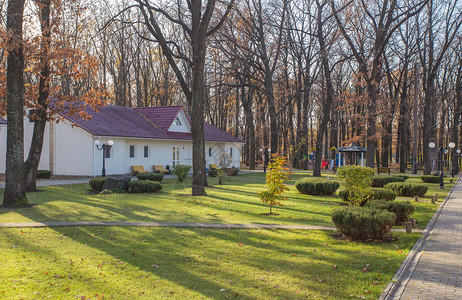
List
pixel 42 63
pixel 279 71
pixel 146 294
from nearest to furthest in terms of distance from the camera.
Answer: pixel 146 294 → pixel 42 63 → pixel 279 71

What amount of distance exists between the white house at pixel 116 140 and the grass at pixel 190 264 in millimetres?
14639

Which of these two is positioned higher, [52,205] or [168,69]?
[168,69]

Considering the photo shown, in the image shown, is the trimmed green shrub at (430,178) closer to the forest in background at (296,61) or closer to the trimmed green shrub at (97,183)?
the forest in background at (296,61)

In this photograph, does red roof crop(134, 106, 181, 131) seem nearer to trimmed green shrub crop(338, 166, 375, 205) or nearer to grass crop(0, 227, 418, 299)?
trimmed green shrub crop(338, 166, 375, 205)

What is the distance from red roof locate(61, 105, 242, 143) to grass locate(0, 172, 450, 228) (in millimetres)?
9114

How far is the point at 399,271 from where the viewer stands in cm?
627

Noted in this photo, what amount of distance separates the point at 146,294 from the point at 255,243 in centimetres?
332

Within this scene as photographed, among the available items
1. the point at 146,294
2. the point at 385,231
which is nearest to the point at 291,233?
the point at 385,231

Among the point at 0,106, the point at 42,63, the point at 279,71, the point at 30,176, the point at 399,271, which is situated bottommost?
the point at 399,271

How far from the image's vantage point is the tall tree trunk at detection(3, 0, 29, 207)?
471 inches

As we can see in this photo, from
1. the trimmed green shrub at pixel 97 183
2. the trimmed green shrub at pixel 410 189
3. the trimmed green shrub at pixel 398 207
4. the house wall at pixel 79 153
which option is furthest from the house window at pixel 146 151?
the trimmed green shrub at pixel 398 207

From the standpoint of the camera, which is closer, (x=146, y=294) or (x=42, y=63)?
(x=146, y=294)

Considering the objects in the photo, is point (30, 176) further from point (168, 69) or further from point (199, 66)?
point (168, 69)

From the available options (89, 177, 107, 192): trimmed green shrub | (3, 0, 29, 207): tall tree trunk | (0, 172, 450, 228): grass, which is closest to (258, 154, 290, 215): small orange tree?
(0, 172, 450, 228): grass
